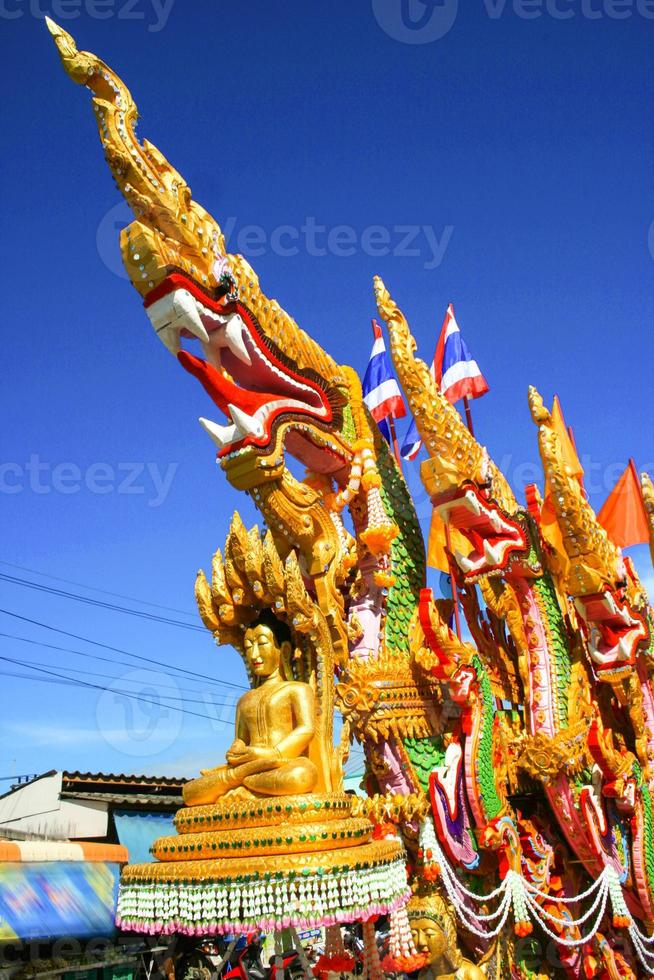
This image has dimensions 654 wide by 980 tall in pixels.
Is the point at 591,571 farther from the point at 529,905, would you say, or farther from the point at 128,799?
the point at 128,799

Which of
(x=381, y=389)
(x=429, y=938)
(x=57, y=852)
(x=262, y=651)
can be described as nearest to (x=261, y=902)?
(x=262, y=651)

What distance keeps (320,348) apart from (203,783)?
342 centimetres

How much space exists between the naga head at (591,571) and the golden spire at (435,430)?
830 mm

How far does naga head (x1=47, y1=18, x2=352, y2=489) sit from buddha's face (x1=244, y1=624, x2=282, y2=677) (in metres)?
0.98

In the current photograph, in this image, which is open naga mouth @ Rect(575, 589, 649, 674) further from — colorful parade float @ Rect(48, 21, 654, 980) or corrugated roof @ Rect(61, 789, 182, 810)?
corrugated roof @ Rect(61, 789, 182, 810)

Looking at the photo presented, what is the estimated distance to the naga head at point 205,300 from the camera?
537 cm

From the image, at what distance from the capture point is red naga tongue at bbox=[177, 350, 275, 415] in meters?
5.60

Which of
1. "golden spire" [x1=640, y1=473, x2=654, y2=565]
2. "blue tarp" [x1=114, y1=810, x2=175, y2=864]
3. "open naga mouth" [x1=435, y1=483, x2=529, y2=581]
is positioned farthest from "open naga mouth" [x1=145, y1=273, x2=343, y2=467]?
"blue tarp" [x1=114, y1=810, x2=175, y2=864]

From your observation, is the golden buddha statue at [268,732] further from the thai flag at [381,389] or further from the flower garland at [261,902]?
the thai flag at [381,389]

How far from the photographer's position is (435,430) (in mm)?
6941

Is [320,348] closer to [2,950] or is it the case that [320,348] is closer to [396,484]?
[396,484]

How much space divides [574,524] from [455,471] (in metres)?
1.54

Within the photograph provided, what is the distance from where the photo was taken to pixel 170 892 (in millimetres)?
4562

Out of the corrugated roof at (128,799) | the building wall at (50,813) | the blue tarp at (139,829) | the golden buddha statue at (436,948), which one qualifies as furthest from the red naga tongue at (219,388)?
the building wall at (50,813)
